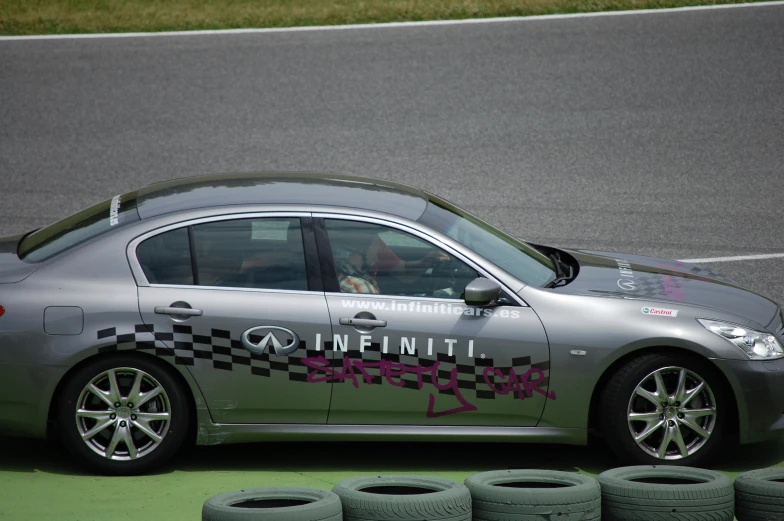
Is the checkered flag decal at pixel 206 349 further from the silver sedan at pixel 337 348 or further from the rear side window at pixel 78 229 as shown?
the rear side window at pixel 78 229

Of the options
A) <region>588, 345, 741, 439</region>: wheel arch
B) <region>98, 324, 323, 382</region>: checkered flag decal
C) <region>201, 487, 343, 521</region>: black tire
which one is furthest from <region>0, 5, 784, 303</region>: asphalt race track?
<region>201, 487, 343, 521</region>: black tire

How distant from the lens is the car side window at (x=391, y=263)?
5832 mm

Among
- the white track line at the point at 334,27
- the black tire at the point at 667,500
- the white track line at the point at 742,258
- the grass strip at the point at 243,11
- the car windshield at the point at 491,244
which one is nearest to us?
the black tire at the point at 667,500

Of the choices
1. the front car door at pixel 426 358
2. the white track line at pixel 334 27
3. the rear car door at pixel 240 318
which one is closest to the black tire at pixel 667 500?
the front car door at pixel 426 358

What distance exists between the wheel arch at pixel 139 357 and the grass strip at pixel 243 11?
1062 cm

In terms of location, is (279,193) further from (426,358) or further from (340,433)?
(340,433)

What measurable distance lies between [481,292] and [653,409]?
117 cm

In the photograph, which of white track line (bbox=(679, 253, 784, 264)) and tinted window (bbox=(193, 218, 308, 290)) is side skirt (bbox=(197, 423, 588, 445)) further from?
white track line (bbox=(679, 253, 784, 264))

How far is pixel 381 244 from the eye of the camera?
19.3ft

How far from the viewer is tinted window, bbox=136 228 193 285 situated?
5781 mm

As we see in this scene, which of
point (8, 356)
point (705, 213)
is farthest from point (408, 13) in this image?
point (8, 356)

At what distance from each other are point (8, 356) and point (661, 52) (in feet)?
36.9

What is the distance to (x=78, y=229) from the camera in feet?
20.2

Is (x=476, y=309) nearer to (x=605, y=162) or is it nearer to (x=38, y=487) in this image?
(x=38, y=487)
